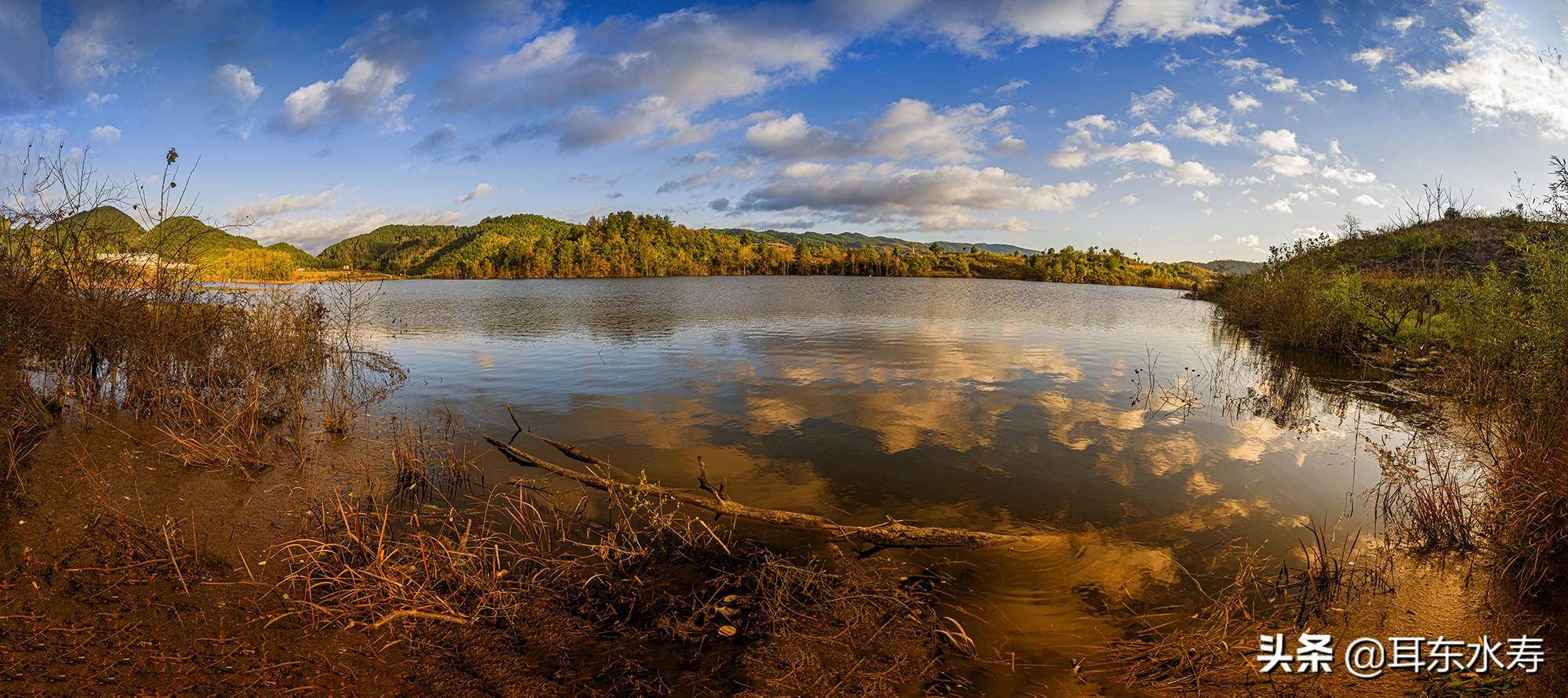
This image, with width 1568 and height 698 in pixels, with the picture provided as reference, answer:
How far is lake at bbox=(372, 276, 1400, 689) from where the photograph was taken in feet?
24.3

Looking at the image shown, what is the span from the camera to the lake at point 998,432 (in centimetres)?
741

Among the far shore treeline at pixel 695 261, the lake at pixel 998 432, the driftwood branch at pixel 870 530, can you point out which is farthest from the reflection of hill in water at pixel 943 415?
the far shore treeline at pixel 695 261

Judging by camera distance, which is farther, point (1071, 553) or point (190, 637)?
point (1071, 553)

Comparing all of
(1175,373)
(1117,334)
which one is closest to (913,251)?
(1117,334)

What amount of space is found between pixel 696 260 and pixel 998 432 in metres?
150

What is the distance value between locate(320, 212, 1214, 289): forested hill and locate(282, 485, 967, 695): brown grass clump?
5393 inches

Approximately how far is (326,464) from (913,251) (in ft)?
536

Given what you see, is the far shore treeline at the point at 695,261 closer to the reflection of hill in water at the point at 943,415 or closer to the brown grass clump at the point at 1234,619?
the reflection of hill in water at the point at 943,415

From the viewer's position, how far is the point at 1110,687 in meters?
4.79

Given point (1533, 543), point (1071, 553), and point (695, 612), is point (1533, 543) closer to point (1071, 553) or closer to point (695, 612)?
point (1071, 553)

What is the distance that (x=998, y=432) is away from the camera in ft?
41.4

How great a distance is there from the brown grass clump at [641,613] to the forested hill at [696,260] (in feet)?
449

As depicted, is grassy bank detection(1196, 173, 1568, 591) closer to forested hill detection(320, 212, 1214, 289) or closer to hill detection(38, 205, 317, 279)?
hill detection(38, 205, 317, 279)

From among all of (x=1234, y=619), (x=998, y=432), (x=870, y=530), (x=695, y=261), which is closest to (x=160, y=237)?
(x=870, y=530)
